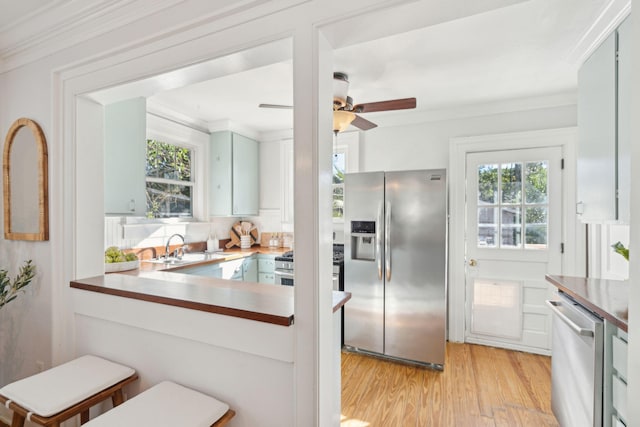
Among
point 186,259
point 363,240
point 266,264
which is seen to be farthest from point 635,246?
point 266,264

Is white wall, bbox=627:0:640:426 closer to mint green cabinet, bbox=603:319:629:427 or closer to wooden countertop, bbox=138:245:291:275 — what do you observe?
mint green cabinet, bbox=603:319:629:427

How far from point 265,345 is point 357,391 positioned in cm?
156

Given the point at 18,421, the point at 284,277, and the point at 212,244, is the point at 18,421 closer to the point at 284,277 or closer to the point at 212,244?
the point at 284,277

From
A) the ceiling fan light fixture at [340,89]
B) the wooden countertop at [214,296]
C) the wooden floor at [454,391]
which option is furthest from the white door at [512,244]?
the wooden countertop at [214,296]

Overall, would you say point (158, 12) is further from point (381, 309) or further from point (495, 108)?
point (495, 108)

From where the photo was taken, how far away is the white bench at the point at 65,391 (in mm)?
1190

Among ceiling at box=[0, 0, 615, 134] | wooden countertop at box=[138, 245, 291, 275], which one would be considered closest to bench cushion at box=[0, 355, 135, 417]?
wooden countertop at box=[138, 245, 291, 275]

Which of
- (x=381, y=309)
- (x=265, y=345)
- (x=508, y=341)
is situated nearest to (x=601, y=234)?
(x=508, y=341)

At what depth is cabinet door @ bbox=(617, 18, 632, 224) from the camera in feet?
4.53

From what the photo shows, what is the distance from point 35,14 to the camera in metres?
1.65

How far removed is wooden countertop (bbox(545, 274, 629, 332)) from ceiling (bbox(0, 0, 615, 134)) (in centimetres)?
128

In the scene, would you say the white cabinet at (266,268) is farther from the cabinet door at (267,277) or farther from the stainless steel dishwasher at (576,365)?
the stainless steel dishwasher at (576,365)

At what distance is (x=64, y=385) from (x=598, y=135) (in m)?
2.83

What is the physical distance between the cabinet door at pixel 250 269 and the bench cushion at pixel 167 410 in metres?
2.35
